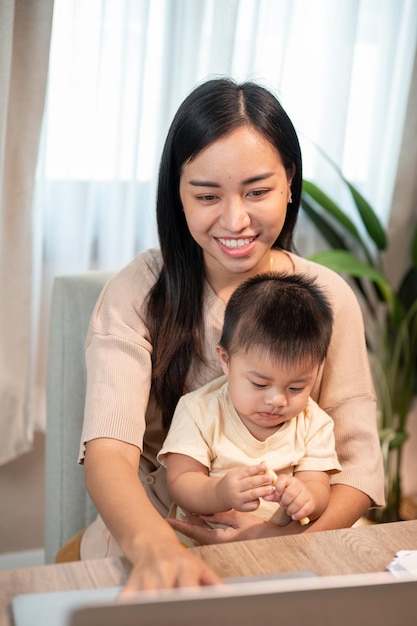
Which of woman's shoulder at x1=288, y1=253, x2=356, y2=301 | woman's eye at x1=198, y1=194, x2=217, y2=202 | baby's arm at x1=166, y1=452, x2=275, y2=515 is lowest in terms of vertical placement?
baby's arm at x1=166, y1=452, x2=275, y2=515

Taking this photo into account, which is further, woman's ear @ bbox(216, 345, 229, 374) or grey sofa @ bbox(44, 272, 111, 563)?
grey sofa @ bbox(44, 272, 111, 563)

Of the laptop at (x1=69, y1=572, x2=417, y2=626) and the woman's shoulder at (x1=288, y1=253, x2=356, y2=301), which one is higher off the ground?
the woman's shoulder at (x1=288, y1=253, x2=356, y2=301)

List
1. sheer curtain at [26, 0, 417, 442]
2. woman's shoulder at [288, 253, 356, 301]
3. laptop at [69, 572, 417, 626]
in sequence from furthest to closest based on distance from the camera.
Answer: sheer curtain at [26, 0, 417, 442] < woman's shoulder at [288, 253, 356, 301] < laptop at [69, 572, 417, 626]

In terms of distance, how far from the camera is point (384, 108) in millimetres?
2736

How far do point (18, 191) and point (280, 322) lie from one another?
1.13m

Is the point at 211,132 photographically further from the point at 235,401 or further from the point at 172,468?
the point at 172,468

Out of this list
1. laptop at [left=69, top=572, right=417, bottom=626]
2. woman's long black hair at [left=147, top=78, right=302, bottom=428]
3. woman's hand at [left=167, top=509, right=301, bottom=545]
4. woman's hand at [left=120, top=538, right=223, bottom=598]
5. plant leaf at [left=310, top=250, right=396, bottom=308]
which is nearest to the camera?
laptop at [left=69, top=572, right=417, bottom=626]

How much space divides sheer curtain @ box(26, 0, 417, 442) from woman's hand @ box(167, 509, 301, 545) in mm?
1184

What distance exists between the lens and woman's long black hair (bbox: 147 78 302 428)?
1494 millimetres

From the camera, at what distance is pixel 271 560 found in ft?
3.46

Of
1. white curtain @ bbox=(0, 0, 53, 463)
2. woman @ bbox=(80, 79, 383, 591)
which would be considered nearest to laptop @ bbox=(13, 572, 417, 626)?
woman @ bbox=(80, 79, 383, 591)

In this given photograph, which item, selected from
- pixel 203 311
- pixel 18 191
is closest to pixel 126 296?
pixel 203 311

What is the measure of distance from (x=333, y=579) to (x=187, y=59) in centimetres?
191

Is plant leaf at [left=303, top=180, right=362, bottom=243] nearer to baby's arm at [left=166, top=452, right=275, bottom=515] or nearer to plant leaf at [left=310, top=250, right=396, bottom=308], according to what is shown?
plant leaf at [left=310, top=250, right=396, bottom=308]
